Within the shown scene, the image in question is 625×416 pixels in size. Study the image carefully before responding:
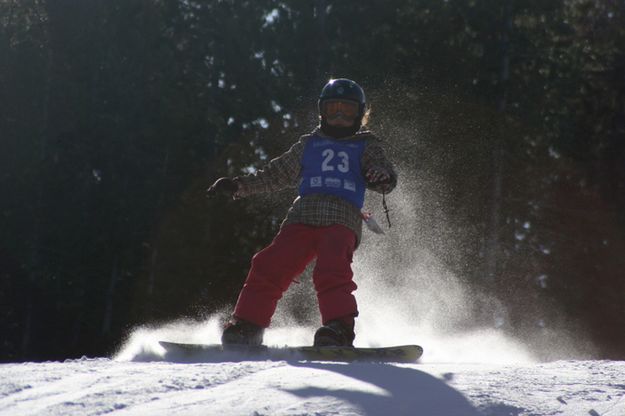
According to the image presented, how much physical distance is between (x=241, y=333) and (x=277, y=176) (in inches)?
48.5

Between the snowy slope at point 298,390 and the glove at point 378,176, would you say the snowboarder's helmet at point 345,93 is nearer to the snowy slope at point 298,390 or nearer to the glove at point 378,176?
the glove at point 378,176

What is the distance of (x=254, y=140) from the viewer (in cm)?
2283

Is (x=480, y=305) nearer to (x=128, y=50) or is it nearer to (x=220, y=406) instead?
(x=128, y=50)

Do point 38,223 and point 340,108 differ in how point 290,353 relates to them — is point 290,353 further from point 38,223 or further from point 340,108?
point 38,223

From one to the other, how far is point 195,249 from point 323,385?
20660 millimetres

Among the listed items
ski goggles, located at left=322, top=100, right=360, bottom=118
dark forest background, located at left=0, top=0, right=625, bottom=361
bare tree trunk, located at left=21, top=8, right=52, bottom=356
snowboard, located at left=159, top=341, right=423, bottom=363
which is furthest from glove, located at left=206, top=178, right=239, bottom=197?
bare tree trunk, located at left=21, top=8, right=52, bottom=356

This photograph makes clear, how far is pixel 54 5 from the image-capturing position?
2433cm

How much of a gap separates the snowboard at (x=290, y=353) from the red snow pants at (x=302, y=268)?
341 mm

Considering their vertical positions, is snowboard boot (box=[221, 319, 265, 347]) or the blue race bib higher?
the blue race bib

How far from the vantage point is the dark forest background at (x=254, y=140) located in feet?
64.2

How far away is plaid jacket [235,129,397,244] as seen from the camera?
212 inches

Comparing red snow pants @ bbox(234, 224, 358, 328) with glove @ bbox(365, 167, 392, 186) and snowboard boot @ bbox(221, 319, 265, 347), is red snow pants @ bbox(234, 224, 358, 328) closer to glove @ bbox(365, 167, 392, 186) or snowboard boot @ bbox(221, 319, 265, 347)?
snowboard boot @ bbox(221, 319, 265, 347)

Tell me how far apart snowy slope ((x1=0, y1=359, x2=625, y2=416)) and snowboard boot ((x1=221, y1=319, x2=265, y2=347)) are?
121 cm

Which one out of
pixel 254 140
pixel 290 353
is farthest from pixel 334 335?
pixel 254 140
